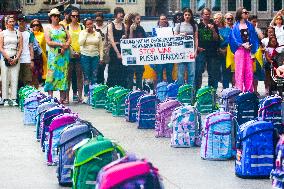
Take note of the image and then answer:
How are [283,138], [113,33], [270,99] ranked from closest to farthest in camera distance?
[283,138]
[270,99]
[113,33]

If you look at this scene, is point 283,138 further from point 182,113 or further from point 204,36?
point 204,36

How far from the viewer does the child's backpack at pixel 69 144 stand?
10258 mm

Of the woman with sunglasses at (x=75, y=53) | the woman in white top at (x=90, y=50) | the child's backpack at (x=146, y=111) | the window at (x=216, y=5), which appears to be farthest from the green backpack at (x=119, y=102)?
the window at (x=216, y=5)

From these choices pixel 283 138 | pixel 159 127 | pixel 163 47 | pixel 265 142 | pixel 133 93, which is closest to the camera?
pixel 283 138

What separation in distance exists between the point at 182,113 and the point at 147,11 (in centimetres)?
7599

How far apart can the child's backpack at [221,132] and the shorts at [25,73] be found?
10.1m

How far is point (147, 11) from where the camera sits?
8900cm

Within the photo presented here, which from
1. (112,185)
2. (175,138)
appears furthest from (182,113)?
(112,185)

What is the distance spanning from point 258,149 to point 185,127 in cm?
283

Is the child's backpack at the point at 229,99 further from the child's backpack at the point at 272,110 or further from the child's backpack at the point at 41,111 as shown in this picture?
the child's backpack at the point at 41,111

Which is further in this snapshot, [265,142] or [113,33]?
[113,33]

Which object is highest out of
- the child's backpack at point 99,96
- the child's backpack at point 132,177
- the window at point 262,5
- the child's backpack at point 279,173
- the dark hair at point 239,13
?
the dark hair at point 239,13

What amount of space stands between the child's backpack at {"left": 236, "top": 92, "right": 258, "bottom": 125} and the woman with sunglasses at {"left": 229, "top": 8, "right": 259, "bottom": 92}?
539 centimetres

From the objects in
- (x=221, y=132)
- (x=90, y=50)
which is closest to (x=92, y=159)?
(x=221, y=132)
